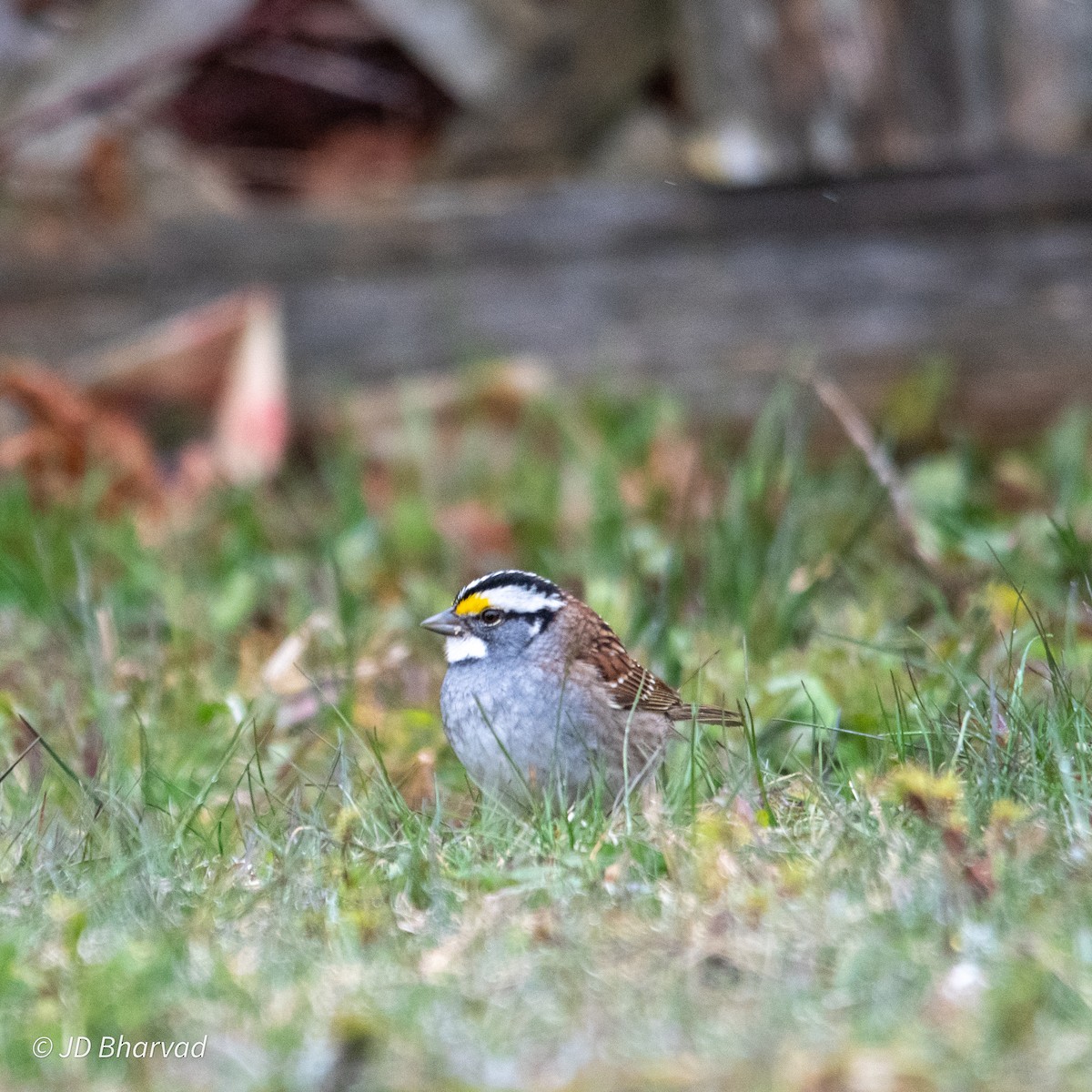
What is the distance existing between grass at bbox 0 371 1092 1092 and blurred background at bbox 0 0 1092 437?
1.04 metres

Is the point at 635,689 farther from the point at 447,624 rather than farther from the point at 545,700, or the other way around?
the point at 447,624

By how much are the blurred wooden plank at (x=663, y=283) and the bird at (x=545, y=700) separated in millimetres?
2937

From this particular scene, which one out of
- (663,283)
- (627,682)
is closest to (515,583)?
(627,682)

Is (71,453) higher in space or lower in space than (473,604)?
lower

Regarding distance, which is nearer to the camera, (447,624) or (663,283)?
(447,624)

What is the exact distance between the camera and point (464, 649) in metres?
4.29

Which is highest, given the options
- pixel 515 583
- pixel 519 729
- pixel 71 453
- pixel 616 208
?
pixel 616 208

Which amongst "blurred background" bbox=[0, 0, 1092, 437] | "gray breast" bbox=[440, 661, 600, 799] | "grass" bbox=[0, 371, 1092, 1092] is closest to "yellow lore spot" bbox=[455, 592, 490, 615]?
"gray breast" bbox=[440, 661, 600, 799]

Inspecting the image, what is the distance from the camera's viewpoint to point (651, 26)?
24.5 ft

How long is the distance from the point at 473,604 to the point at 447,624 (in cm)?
10

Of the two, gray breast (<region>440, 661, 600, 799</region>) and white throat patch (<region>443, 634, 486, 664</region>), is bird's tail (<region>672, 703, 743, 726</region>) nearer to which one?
gray breast (<region>440, 661, 600, 799</region>)

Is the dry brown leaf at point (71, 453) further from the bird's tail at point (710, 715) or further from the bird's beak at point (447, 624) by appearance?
the bird's tail at point (710, 715)

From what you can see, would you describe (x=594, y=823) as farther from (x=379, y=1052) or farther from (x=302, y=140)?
(x=302, y=140)

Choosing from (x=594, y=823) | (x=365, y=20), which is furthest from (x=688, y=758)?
(x=365, y=20)
